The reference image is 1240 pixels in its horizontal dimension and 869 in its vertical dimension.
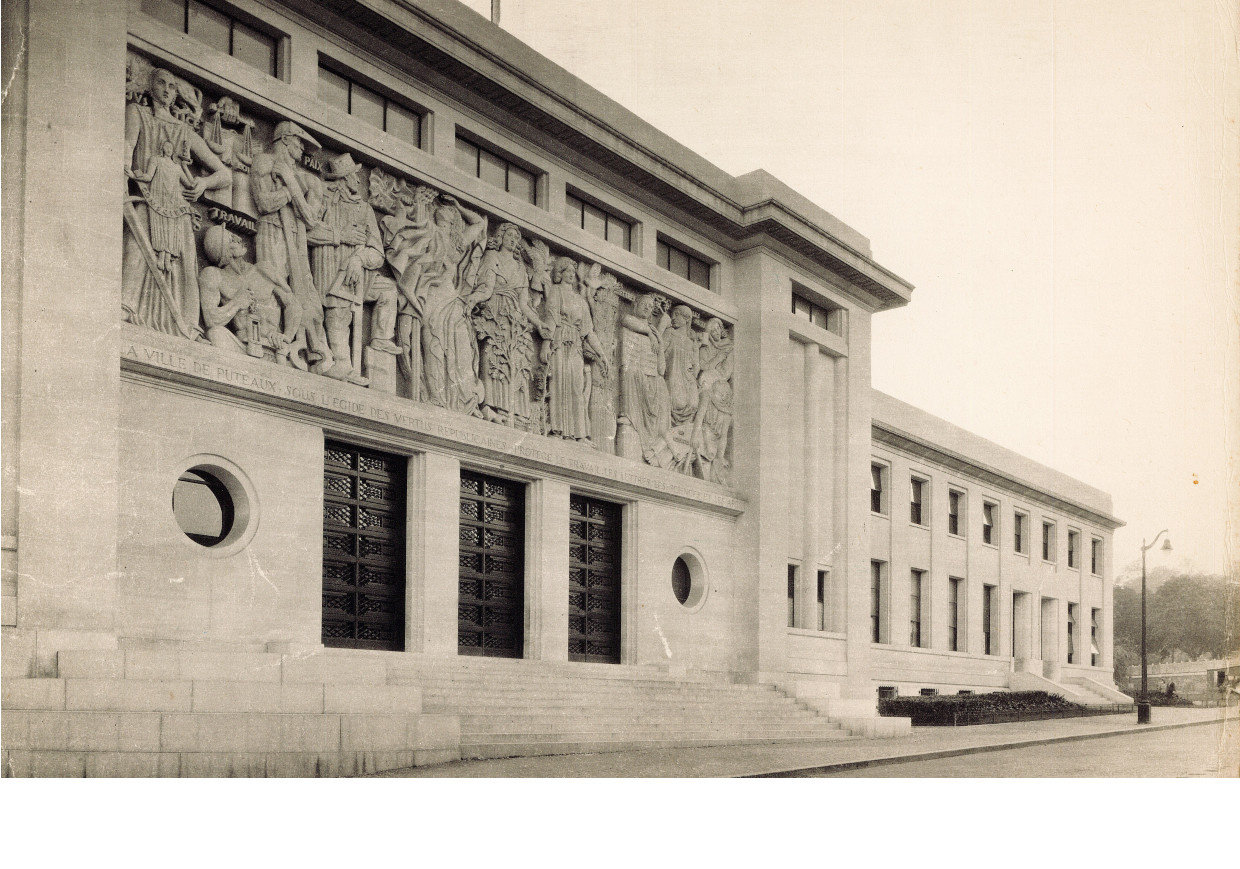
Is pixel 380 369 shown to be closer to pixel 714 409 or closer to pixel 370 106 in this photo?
pixel 370 106

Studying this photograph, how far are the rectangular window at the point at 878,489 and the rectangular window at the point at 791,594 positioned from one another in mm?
6442

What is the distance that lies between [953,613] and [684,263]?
54.8 ft

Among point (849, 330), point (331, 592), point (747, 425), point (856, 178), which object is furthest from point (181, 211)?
point (849, 330)

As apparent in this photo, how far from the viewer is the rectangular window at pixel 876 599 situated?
110ft

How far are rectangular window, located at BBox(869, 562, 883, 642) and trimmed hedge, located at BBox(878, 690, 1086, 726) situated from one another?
2484 mm

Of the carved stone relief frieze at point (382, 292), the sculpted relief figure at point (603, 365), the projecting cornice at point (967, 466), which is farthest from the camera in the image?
the projecting cornice at point (967, 466)

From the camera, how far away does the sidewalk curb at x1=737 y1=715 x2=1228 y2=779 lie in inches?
619

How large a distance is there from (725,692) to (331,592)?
28.4ft

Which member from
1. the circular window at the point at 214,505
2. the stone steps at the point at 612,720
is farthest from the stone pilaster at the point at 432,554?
the circular window at the point at 214,505

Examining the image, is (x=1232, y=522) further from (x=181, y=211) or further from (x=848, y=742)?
(x=181, y=211)

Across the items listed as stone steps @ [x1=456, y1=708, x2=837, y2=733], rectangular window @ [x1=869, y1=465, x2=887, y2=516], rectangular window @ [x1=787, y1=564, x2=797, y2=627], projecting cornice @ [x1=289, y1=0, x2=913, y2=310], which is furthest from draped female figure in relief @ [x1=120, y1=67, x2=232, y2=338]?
rectangular window @ [x1=869, y1=465, x2=887, y2=516]

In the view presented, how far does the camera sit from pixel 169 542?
51.3ft

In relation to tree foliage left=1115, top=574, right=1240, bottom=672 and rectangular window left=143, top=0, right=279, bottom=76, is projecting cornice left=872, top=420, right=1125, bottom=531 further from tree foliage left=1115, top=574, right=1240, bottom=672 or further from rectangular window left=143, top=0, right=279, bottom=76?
rectangular window left=143, top=0, right=279, bottom=76

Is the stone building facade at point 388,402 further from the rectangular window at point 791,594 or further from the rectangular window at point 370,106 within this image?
the rectangular window at point 791,594
